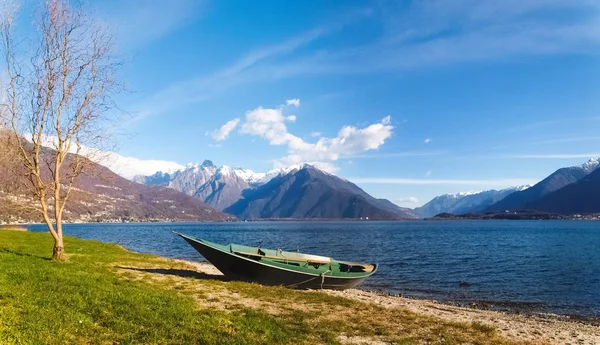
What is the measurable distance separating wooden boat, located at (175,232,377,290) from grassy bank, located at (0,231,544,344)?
4.30m

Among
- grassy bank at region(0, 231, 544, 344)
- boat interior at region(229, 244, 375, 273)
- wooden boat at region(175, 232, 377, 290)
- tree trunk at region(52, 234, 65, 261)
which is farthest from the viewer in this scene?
boat interior at region(229, 244, 375, 273)

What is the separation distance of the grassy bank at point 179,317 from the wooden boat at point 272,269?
169 inches

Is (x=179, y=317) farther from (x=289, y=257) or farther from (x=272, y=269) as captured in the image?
(x=289, y=257)

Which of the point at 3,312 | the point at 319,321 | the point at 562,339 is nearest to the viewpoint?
the point at 3,312

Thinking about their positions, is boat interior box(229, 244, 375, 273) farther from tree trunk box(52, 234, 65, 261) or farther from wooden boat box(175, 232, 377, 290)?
tree trunk box(52, 234, 65, 261)

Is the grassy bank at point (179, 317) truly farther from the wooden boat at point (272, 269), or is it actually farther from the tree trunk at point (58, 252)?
the wooden boat at point (272, 269)

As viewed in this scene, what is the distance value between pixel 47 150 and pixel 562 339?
101ft

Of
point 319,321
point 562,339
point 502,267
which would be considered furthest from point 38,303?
point 502,267

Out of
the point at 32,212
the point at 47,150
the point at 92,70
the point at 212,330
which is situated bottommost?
the point at 212,330

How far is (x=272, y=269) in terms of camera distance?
2502cm

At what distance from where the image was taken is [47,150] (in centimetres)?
2588

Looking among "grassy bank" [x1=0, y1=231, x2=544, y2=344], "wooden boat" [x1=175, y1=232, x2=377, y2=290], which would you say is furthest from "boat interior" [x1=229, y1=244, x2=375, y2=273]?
"grassy bank" [x1=0, y1=231, x2=544, y2=344]

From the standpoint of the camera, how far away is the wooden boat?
24938mm

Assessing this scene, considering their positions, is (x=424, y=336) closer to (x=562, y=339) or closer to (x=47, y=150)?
(x=562, y=339)
